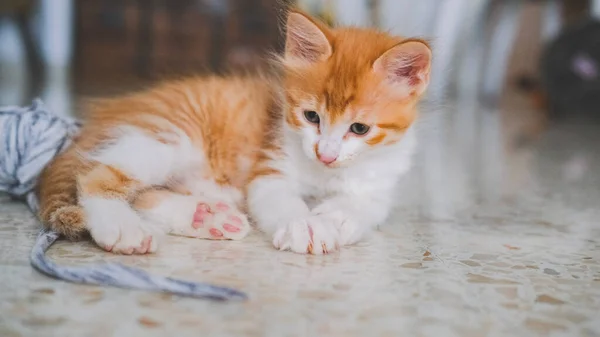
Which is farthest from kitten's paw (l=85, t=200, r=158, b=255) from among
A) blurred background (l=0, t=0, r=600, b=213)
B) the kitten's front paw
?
blurred background (l=0, t=0, r=600, b=213)

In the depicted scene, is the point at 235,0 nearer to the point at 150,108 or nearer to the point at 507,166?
the point at 507,166

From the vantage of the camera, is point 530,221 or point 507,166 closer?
point 530,221

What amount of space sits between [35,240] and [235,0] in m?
5.45

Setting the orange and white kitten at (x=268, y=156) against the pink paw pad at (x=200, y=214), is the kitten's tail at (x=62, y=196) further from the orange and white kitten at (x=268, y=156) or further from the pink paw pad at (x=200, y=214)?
the pink paw pad at (x=200, y=214)

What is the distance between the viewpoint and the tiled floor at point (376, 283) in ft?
2.90

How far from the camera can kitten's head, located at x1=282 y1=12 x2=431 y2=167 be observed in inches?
53.1

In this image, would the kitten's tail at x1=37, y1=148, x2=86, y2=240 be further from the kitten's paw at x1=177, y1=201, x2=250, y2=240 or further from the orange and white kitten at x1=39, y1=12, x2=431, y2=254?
the kitten's paw at x1=177, y1=201, x2=250, y2=240

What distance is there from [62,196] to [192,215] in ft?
0.86

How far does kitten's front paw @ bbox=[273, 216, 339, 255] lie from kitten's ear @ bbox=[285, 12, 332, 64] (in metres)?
0.39

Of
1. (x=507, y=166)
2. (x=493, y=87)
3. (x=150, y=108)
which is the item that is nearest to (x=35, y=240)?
(x=150, y=108)

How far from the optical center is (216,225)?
4.41 feet

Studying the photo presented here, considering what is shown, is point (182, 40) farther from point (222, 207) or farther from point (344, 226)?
point (344, 226)

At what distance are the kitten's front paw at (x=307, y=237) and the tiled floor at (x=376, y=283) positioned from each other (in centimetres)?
3

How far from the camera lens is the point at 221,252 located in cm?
123
